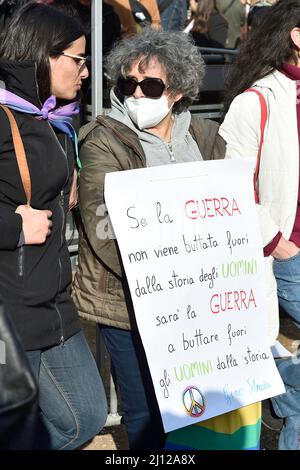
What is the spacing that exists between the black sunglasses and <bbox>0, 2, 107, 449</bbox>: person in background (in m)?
0.16

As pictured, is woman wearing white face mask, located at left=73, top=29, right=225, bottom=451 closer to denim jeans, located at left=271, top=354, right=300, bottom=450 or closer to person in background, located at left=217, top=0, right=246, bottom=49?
denim jeans, located at left=271, top=354, right=300, bottom=450

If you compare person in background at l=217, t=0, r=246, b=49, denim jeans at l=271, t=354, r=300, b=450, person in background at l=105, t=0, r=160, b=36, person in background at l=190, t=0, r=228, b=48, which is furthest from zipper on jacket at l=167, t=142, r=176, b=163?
person in background at l=217, t=0, r=246, b=49

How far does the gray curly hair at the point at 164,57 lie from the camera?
314 cm

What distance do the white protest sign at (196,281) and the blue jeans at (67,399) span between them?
0.98ft

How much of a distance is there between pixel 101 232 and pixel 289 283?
0.95 meters

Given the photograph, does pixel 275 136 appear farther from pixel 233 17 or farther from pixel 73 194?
pixel 233 17

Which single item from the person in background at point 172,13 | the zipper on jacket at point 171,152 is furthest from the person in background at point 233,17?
the zipper on jacket at point 171,152

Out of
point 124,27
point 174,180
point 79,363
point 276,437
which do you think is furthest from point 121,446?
point 124,27

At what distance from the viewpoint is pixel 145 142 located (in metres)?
3.14

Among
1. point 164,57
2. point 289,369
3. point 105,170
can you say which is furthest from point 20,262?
point 289,369

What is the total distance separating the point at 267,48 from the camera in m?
3.56

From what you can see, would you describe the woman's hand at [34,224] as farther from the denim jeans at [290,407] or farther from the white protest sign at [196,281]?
the denim jeans at [290,407]

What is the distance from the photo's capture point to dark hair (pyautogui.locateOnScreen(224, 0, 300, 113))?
353 cm
